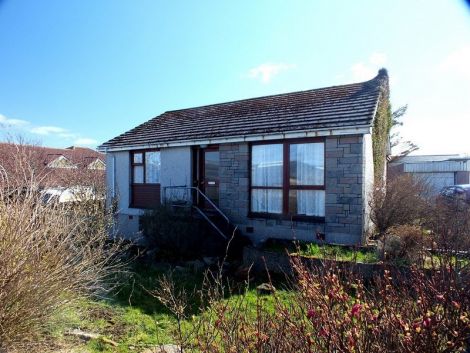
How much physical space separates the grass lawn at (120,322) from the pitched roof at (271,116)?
16.3 ft

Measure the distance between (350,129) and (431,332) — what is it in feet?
24.5

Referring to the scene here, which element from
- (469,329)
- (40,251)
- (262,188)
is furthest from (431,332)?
(262,188)

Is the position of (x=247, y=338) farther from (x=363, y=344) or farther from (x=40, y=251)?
(x=40, y=251)

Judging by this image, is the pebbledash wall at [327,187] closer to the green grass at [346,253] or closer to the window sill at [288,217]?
the window sill at [288,217]

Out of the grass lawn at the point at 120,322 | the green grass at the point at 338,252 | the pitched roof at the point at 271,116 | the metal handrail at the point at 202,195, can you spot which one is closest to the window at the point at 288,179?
the pitched roof at the point at 271,116

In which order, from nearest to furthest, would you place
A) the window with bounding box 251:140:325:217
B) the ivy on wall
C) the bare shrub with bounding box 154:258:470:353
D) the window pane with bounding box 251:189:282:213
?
1. the bare shrub with bounding box 154:258:470:353
2. the window with bounding box 251:140:325:217
3. the window pane with bounding box 251:189:282:213
4. the ivy on wall

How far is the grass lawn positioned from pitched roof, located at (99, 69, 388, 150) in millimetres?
4957

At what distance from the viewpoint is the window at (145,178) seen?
13922 millimetres

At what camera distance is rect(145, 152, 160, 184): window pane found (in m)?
13.9

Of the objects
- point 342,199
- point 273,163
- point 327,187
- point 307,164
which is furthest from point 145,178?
point 342,199

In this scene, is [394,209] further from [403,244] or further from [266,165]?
[266,165]

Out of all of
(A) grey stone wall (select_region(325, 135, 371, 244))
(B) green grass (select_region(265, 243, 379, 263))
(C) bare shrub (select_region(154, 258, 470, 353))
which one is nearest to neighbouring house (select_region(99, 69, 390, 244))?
(A) grey stone wall (select_region(325, 135, 371, 244))

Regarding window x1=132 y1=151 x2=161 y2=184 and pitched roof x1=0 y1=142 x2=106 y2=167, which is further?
pitched roof x1=0 y1=142 x2=106 y2=167

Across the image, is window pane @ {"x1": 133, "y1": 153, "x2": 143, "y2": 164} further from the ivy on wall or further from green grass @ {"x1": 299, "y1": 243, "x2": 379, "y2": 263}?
the ivy on wall
